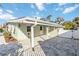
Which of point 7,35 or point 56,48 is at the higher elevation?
point 7,35

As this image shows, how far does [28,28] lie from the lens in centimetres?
680

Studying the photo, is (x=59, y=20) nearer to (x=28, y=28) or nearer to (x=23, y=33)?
(x=28, y=28)

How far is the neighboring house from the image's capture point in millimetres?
6704

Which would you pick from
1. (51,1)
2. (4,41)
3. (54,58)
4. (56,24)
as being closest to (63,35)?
(56,24)

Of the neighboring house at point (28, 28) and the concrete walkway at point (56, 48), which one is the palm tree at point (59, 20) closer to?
the neighboring house at point (28, 28)

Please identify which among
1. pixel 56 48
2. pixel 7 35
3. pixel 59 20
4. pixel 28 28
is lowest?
pixel 56 48

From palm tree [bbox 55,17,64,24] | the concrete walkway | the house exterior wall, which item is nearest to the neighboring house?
the house exterior wall

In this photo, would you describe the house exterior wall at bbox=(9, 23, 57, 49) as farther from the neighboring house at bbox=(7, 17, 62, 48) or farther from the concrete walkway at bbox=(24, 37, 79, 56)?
the concrete walkway at bbox=(24, 37, 79, 56)

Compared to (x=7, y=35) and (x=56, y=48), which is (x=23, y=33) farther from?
(x=56, y=48)

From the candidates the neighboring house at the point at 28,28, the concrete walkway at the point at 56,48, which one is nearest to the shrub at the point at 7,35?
the neighboring house at the point at 28,28

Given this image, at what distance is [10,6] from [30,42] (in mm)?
1451

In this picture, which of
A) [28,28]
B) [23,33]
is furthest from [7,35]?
[28,28]

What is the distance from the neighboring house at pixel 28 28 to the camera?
6.70 m

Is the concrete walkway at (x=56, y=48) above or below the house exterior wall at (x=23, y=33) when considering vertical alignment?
below
